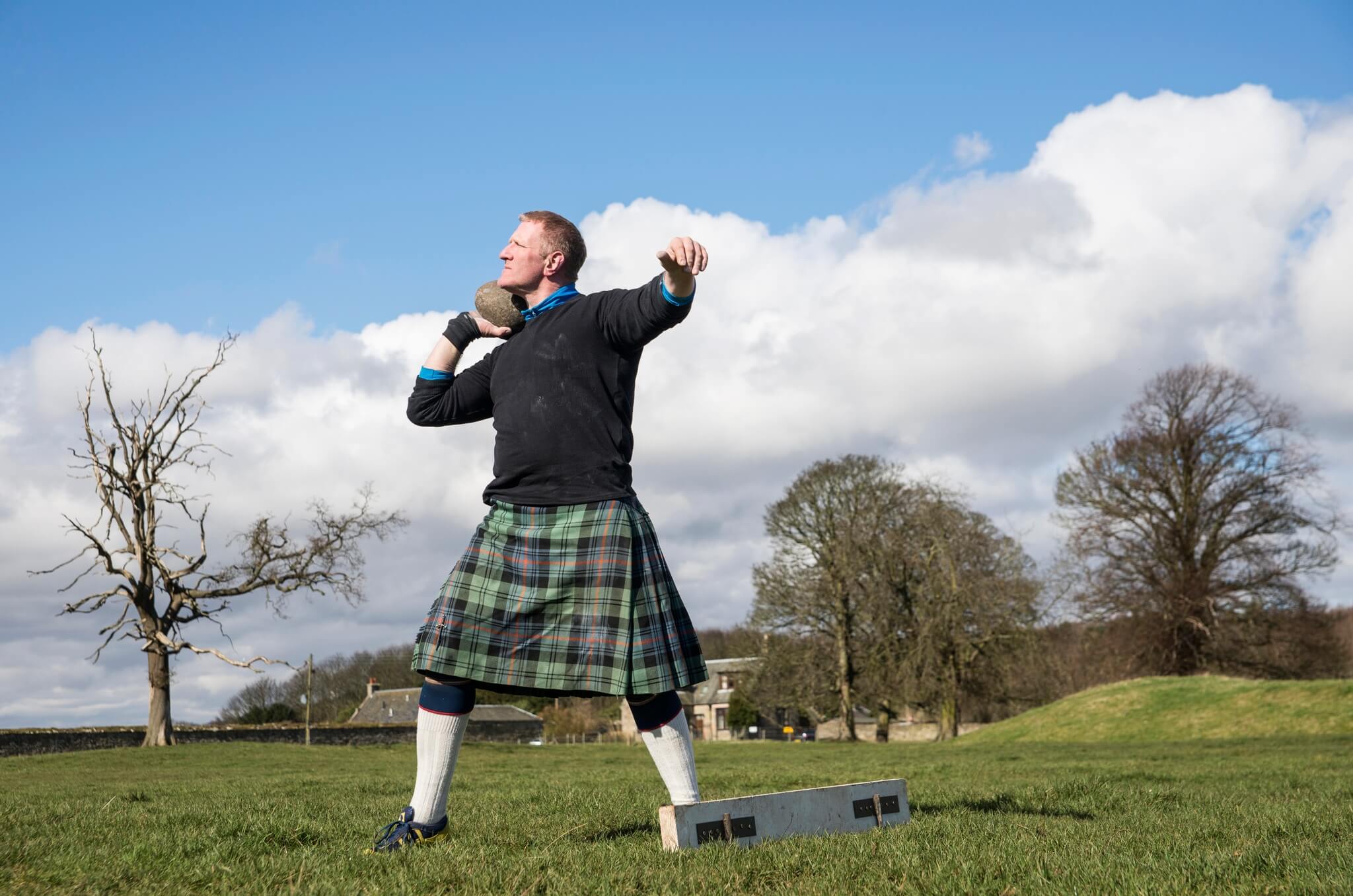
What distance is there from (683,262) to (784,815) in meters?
2.23

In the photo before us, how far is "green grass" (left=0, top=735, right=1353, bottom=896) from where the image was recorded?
325 cm

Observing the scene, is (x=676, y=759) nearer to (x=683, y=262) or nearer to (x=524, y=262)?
(x=683, y=262)

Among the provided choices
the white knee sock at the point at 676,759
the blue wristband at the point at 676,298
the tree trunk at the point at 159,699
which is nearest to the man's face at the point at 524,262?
the blue wristband at the point at 676,298

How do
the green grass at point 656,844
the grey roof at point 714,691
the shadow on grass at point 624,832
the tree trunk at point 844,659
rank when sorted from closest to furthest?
1. the green grass at point 656,844
2. the shadow on grass at point 624,832
3. the tree trunk at point 844,659
4. the grey roof at point 714,691

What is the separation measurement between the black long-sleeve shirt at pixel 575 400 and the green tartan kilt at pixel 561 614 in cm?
13

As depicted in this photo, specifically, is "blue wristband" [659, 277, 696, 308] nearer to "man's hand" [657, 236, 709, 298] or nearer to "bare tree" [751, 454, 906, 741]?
"man's hand" [657, 236, 709, 298]

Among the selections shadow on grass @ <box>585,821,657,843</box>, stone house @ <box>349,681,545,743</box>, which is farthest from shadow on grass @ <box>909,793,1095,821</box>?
stone house @ <box>349,681,545,743</box>

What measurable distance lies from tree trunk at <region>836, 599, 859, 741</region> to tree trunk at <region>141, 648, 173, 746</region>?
23.4 metres

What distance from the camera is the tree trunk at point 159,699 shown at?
28375 mm

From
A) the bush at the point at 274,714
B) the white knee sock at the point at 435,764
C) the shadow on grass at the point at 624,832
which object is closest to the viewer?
the white knee sock at the point at 435,764

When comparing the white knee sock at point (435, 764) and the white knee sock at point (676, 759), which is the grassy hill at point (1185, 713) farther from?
the white knee sock at point (435, 764)

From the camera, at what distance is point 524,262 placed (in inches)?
185

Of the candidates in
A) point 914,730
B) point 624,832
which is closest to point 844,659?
point 914,730

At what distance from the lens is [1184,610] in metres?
38.7
